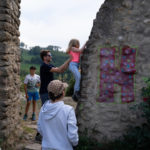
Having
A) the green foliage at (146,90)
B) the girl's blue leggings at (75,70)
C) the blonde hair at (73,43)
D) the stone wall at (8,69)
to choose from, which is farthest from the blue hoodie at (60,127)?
the blonde hair at (73,43)

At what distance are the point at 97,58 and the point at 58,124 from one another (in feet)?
7.11

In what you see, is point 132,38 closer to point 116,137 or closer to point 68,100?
point 116,137

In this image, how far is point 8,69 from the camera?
13.1ft

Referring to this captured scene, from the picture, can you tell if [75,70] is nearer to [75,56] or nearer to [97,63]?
[75,56]

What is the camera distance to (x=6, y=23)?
3.89 metres

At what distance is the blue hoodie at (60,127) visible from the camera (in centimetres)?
242

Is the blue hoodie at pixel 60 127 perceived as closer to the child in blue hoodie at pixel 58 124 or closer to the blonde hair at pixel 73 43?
the child in blue hoodie at pixel 58 124

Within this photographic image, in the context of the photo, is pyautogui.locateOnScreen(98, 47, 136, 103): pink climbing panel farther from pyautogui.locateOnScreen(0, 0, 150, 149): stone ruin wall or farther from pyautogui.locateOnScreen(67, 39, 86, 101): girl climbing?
pyautogui.locateOnScreen(67, 39, 86, 101): girl climbing

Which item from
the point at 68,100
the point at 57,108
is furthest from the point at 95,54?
the point at 68,100

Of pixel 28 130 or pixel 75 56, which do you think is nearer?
pixel 75 56

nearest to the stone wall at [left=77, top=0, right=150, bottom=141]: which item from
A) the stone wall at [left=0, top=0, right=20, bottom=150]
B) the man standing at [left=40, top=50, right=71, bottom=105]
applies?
the man standing at [left=40, top=50, right=71, bottom=105]

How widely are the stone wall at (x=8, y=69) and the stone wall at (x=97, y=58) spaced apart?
49.7 inches

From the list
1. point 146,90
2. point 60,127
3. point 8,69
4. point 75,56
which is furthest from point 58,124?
point 75,56

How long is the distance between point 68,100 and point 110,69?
644 centimetres
